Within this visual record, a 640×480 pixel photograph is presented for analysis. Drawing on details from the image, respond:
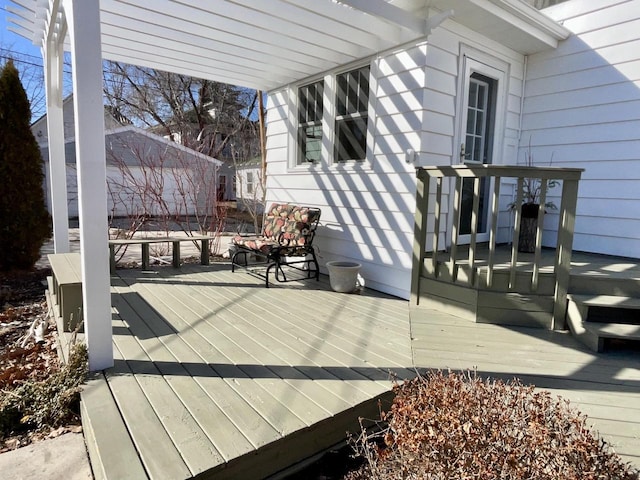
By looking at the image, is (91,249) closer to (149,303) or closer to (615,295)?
(149,303)

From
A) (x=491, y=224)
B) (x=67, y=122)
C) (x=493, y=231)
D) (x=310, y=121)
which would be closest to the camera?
(x=493, y=231)

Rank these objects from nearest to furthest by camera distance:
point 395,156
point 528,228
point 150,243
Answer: point 395,156 → point 528,228 → point 150,243

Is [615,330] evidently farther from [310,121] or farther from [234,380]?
[310,121]

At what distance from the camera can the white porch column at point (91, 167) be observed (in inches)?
74.6

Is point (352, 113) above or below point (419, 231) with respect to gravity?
above

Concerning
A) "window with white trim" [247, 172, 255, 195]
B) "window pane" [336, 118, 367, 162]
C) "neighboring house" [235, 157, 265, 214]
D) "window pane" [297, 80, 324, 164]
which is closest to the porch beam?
"window pane" [336, 118, 367, 162]

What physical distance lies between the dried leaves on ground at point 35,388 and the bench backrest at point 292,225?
2347mm

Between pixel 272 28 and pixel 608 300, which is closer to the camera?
pixel 608 300

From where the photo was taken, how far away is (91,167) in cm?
196

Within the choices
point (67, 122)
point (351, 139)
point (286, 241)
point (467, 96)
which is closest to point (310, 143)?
point (351, 139)

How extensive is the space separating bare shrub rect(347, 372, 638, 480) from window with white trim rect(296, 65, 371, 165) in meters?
3.33

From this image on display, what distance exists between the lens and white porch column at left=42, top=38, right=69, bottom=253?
3939 mm

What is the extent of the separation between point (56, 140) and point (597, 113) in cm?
572

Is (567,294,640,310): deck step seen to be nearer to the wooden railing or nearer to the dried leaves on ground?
the wooden railing
